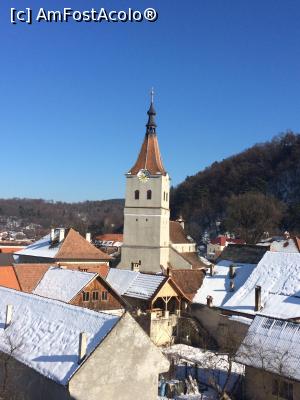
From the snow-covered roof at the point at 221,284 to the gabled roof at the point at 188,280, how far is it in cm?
110

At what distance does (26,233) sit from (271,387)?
169763 millimetres

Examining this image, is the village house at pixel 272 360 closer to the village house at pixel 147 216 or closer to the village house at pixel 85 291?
the village house at pixel 85 291

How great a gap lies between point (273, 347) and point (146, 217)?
32.4 meters

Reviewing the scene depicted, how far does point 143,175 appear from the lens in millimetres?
53375

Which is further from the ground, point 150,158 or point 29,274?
point 150,158

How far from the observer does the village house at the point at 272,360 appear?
64.3ft

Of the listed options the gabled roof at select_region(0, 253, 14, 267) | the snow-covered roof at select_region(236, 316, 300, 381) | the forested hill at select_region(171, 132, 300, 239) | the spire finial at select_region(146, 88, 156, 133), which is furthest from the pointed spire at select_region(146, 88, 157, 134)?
the forested hill at select_region(171, 132, 300, 239)

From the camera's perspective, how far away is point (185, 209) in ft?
413

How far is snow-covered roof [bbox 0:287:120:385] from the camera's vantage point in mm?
16328

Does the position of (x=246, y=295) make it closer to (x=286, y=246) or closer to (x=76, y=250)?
(x=76, y=250)

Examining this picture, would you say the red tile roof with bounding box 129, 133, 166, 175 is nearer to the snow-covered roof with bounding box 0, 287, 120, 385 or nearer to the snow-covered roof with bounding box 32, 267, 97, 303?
the snow-covered roof with bounding box 32, 267, 97, 303

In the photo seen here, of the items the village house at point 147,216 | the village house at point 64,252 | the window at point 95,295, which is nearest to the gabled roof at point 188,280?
the window at point 95,295

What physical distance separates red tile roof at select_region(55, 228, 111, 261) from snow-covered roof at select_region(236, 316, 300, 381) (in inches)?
865

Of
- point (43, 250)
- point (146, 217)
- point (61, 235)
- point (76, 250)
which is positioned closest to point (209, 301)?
point (76, 250)
